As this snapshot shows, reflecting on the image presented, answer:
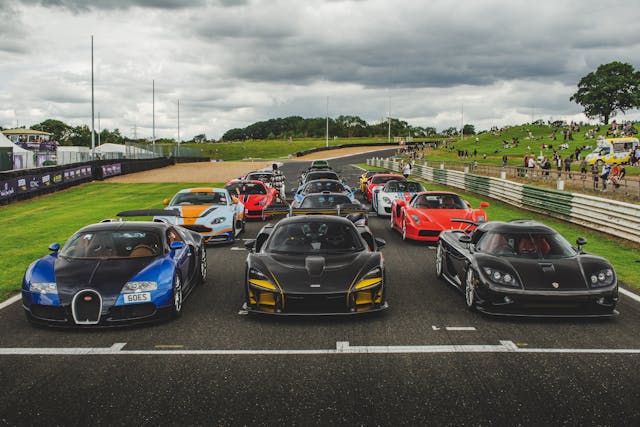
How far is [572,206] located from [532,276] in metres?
11.7

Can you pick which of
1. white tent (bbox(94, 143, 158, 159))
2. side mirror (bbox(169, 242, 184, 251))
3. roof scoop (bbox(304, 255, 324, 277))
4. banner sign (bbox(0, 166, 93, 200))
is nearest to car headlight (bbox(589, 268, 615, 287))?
roof scoop (bbox(304, 255, 324, 277))

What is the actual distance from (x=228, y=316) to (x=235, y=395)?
2.78m

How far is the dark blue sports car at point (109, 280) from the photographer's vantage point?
6766 millimetres

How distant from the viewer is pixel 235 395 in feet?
16.1

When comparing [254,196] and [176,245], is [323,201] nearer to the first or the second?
[254,196]

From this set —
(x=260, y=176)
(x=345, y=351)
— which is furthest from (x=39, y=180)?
(x=345, y=351)

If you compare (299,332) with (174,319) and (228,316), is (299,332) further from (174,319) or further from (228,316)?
(174,319)

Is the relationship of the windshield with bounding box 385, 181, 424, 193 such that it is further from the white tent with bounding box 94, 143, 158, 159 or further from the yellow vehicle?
the white tent with bounding box 94, 143, 158, 159

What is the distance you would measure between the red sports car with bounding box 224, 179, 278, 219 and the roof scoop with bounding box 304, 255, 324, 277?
11751 mm

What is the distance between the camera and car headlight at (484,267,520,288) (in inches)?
283

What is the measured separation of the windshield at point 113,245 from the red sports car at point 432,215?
7395 millimetres

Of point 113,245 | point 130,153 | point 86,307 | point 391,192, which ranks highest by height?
point 130,153

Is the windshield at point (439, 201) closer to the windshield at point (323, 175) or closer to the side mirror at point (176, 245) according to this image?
the side mirror at point (176, 245)

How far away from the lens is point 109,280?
692cm
